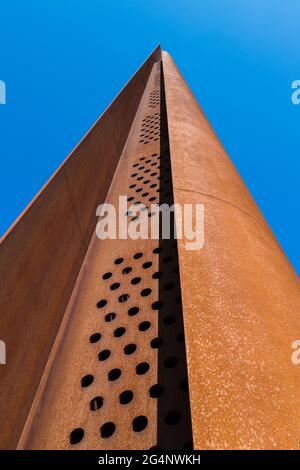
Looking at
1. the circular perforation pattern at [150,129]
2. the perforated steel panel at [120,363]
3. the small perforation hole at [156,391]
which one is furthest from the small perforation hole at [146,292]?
the circular perforation pattern at [150,129]

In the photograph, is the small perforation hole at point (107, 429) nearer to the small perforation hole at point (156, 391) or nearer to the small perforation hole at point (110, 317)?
the small perforation hole at point (156, 391)

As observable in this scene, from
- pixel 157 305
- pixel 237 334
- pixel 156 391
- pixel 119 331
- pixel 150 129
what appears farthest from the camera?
pixel 150 129

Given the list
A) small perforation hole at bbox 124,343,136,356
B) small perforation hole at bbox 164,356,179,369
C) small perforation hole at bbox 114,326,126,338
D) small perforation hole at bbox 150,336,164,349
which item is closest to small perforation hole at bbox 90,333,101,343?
small perforation hole at bbox 114,326,126,338

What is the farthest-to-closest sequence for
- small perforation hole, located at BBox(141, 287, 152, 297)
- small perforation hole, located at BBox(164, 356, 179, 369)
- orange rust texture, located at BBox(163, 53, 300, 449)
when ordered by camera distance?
small perforation hole, located at BBox(141, 287, 152, 297) < small perforation hole, located at BBox(164, 356, 179, 369) < orange rust texture, located at BBox(163, 53, 300, 449)

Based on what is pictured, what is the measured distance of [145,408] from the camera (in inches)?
69.6

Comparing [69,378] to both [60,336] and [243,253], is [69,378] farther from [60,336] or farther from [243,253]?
[243,253]

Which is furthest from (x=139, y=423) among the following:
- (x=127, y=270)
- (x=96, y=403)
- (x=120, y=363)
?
(x=127, y=270)

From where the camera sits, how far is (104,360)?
2.17 metres

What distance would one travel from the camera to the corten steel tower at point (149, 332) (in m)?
1.30

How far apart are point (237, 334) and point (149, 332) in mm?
808

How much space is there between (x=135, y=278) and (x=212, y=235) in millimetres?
795

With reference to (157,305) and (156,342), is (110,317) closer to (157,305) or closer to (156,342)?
(157,305)

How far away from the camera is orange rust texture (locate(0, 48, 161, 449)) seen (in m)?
2.12

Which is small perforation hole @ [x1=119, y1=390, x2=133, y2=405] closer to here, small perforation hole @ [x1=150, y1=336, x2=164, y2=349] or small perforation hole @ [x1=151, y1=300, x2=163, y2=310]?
small perforation hole @ [x1=150, y1=336, x2=164, y2=349]
